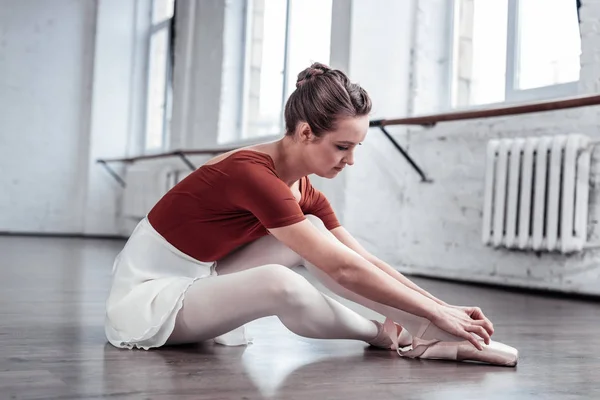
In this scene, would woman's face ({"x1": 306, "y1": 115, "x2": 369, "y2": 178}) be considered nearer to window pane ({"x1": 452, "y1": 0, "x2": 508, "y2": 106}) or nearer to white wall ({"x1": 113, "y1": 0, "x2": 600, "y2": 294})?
white wall ({"x1": 113, "y1": 0, "x2": 600, "y2": 294})

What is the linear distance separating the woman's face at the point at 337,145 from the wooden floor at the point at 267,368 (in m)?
0.43

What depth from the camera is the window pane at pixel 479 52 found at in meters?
4.39

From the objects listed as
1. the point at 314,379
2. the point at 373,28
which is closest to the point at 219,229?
the point at 314,379

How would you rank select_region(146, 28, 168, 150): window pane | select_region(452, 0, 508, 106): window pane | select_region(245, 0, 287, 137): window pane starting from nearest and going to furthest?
select_region(452, 0, 508, 106): window pane → select_region(245, 0, 287, 137): window pane → select_region(146, 28, 168, 150): window pane

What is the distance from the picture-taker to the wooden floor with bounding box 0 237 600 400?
136 centimetres

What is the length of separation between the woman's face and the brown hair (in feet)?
0.05

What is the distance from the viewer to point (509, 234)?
3824mm

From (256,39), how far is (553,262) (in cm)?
377

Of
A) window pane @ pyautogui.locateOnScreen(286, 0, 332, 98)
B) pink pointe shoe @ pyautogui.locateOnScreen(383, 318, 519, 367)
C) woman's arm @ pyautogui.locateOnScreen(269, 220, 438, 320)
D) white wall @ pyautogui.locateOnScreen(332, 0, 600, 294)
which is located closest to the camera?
woman's arm @ pyautogui.locateOnScreen(269, 220, 438, 320)

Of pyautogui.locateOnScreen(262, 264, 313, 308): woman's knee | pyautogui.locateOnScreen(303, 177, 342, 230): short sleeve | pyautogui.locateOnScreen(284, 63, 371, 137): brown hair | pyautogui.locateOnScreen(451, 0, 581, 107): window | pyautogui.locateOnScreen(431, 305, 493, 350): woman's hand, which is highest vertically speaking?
pyautogui.locateOnScreen(451, 0, 581, 107): window

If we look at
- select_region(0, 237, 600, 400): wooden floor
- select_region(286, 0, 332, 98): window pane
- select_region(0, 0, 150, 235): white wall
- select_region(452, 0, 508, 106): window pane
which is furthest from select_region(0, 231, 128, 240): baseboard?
select_region(0, 237, 600, 400): wooden floor

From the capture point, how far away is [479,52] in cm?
459

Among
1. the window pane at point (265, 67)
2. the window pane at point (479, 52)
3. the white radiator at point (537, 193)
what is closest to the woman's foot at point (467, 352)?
the white radiator at point (537, 193)

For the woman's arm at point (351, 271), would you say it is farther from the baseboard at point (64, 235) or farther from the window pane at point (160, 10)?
the window pane at point (160, 10)
